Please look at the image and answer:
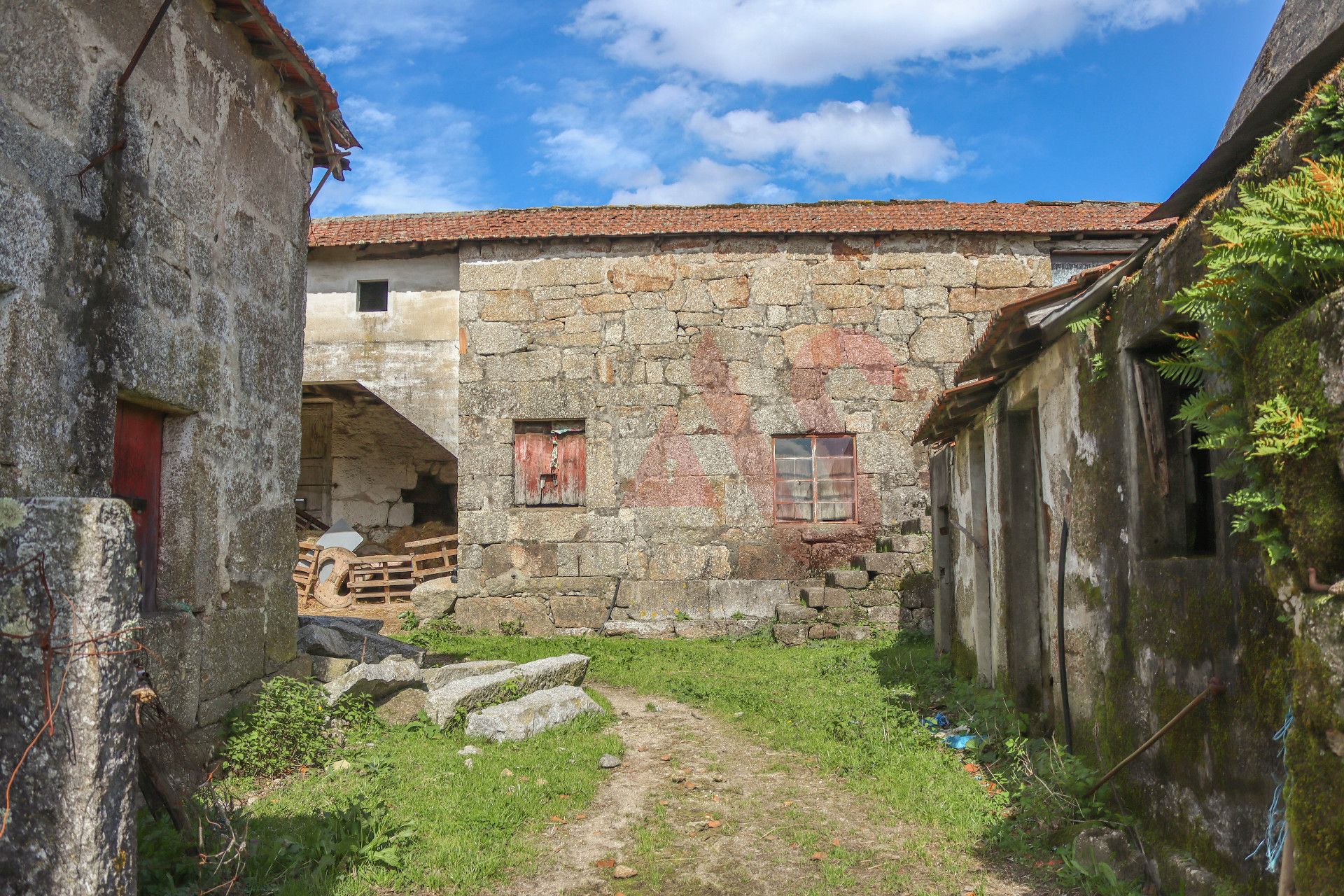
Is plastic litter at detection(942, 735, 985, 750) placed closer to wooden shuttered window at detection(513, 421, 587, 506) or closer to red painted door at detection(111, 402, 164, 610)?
red painted door at detection(111, 402, 164, 610)

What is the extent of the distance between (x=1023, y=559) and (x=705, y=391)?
22.9 ft

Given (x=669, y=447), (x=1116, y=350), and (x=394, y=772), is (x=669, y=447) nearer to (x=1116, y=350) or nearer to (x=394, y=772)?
(x=394, y=772)

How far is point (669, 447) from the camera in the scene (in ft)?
42.1

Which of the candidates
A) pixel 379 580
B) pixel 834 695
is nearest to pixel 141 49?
pixel 834 695

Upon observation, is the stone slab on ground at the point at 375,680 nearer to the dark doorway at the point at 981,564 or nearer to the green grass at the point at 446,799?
the green grass at the point at 446,799

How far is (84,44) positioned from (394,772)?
440 cm

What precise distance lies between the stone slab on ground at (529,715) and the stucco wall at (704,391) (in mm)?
5112

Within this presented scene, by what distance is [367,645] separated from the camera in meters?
9.08

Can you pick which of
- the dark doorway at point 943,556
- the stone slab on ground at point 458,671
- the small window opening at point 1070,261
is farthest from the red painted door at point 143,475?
the small window opening at point 1070,261

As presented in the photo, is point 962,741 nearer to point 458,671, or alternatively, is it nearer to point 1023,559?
point 1023,559

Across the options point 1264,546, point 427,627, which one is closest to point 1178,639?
point 1264,546

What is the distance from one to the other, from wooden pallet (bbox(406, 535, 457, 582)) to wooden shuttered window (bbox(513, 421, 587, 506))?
3.41 metres

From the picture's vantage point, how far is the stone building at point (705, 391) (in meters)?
12.7

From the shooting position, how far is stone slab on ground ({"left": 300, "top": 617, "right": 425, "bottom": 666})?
8.62m
